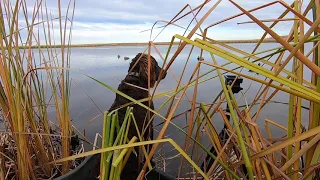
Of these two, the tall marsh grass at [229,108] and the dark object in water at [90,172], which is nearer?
the tall marsh grass at [229,108]

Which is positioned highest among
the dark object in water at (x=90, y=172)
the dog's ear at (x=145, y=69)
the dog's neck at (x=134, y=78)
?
the dog's ear at (x=145, y=69)

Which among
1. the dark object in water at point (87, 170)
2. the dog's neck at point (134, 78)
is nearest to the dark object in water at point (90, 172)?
the dark object in water at point (87, 170)

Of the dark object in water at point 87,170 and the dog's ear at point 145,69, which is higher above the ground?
the dog's ear at point 145,69

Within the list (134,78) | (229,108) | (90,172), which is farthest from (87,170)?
(229,108)

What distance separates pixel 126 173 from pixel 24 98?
1.74 ft

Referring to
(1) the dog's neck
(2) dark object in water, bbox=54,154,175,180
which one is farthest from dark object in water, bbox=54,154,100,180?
(1) the dog's neck

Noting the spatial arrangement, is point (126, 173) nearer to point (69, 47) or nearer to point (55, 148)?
point (55, 148)

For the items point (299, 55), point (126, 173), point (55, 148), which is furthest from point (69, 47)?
point (299, 55)

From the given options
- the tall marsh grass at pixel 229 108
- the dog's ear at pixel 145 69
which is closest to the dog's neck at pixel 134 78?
the dog's ear at pixel 145 69

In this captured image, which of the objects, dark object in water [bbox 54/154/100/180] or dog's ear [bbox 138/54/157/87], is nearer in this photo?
dark object in water [bbox 54/154/100/180]

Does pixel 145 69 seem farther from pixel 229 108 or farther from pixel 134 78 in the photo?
pixel 229 108

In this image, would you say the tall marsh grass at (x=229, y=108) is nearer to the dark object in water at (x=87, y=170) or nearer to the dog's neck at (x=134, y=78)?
the dark object in water at (x=87, y=170)

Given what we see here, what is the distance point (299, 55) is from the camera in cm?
35

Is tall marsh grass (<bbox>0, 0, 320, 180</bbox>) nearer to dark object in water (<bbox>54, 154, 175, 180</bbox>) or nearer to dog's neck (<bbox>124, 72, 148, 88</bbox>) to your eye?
dark object in water (<bbox>54, 154, 175, 180</bbox>)
